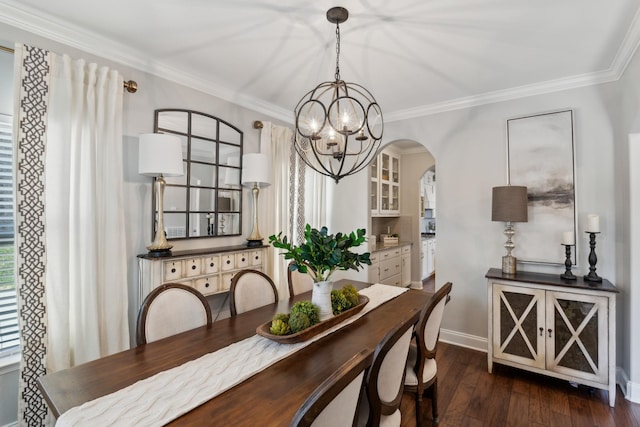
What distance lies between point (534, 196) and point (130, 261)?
3.63 m

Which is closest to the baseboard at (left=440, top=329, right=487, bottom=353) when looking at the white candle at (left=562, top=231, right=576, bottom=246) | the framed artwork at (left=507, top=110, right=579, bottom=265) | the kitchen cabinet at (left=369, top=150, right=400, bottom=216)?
the framed artwork at (left=507, top=110, right=579, bottom=265)

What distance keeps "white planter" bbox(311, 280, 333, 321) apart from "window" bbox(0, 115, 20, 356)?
1.87 metres

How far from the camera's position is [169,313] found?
175 cm

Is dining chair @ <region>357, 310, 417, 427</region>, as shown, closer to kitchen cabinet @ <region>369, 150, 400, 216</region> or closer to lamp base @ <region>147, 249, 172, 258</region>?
lamp base @ <region>147, 249, 172, 258</region>

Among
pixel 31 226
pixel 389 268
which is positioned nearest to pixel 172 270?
pixel 31 226

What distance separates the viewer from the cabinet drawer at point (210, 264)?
101 inches

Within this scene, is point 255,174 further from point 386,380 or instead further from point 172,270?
point 386,380

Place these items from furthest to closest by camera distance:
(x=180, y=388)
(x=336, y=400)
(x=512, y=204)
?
1. (x=512, y=204)
2. (x=180, y=388)
3. (x=336, y=400)

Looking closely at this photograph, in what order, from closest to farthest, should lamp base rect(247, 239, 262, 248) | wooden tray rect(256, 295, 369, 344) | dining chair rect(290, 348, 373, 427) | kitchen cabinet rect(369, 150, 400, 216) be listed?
dining chair rect(290, 348, 373, 427) < wooden tray rect(256, 295, 369, 344) < lamp base rect(247, 239, 262, 248) < kitchen cabinet rect(369, 150, 400, 216)

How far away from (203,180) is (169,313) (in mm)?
1460

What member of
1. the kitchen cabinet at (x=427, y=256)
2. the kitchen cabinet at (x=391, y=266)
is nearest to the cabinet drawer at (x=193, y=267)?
the kitchen cabinet at (x=391, y=266)

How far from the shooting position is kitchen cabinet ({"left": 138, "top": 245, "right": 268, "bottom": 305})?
7.52 feet

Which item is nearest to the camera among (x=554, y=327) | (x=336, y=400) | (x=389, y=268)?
(x=336, y=400)

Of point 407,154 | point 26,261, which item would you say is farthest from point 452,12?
point 407,154
